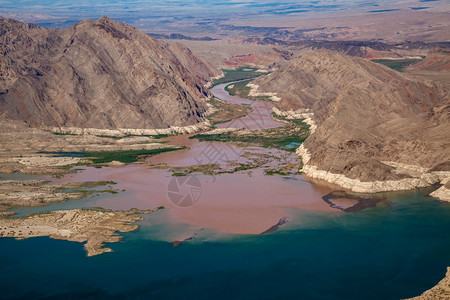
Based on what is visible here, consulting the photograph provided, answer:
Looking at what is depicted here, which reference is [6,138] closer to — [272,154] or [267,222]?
[272,154]

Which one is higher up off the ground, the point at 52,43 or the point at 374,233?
the point at 52,43

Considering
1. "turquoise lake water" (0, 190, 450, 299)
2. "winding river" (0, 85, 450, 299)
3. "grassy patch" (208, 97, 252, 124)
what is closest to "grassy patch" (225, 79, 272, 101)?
"grassy patch" (208, 97, 252, 124)

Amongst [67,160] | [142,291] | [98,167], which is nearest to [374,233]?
[142,291]

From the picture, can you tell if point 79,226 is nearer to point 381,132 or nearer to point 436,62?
point 381,132

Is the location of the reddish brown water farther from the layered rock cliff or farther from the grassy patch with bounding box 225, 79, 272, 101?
the grassy patch with bounding box 225, 79, 272, 101

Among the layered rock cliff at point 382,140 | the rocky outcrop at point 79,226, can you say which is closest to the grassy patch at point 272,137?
the layered rock cliff at point 382,140

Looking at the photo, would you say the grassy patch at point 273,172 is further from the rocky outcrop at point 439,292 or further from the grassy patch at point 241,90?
the grassy patch at point 241,90

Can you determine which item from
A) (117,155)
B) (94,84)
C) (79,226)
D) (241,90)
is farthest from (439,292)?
(241,90)
